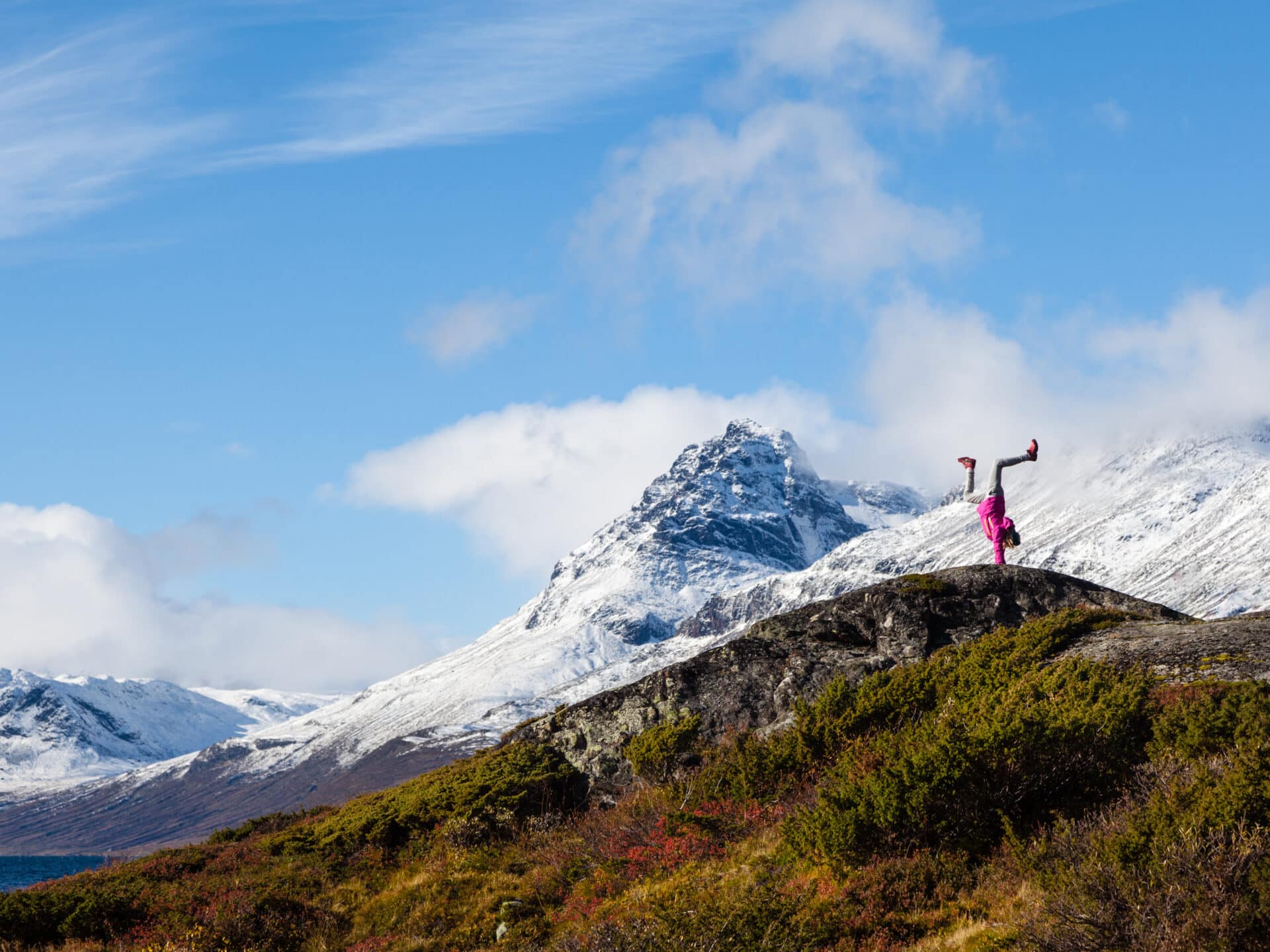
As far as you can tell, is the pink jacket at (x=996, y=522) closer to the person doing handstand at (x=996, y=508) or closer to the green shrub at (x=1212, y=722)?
the person doing handstand at (x=996, y=508)

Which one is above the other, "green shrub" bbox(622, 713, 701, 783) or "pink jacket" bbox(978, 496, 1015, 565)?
"pink jacket" bbox(978, 496, 1015, 565)

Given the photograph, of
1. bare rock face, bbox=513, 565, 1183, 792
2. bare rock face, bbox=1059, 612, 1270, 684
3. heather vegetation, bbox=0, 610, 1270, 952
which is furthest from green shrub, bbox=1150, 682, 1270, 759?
bare rock face, bbox=513, 565, 1183, 792

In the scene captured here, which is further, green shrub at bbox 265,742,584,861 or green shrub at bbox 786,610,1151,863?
green shrub at bbox 265,742,584,861

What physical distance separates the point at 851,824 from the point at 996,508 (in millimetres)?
15672

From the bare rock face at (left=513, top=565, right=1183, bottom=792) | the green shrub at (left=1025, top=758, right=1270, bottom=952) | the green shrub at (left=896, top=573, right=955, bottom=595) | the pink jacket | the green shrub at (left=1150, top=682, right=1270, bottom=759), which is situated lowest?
the green shrub at (left=1025, top=758, right=1270, bottom=952)

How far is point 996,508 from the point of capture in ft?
101

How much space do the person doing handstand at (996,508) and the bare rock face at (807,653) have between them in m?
1.93

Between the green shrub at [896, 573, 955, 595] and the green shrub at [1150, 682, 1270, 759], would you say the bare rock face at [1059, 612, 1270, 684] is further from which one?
the green shrub at [896, 573, 955, 595]

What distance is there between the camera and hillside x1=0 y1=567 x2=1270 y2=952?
48.2 feet

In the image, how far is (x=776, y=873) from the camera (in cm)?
1841

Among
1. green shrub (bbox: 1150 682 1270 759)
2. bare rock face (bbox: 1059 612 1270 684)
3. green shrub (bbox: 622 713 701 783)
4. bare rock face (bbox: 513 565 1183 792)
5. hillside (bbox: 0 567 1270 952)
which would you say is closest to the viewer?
hillside (bbox: 0 567 1270 952)

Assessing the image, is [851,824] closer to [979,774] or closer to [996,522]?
[979,774]

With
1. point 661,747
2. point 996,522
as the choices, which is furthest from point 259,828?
point 996,522

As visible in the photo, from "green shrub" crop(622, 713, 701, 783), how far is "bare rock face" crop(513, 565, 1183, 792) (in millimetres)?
435
